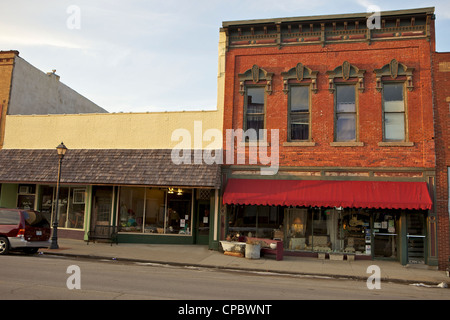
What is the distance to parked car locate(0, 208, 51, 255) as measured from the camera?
13.8m

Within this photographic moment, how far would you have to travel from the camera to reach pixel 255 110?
1766 centimetres

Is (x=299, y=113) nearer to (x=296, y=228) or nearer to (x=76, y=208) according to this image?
(x=296, y=228)

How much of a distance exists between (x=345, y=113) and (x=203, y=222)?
27.6ft

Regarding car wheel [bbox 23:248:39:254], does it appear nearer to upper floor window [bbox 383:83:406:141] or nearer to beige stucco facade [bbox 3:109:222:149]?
beige stucco facade [bbox 3:109:222:149]

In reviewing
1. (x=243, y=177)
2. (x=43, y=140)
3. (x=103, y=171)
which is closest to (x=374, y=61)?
(x=243, y=177)

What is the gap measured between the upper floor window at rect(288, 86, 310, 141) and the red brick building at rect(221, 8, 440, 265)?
4 cm

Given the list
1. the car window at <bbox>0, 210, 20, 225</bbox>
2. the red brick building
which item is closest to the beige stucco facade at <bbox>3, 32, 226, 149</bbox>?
the red brick building

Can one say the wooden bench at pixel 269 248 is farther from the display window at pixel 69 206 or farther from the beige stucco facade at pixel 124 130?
the display window at pixel 69 206

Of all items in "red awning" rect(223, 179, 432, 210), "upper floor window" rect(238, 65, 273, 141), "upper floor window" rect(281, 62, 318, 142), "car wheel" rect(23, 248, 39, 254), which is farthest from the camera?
"upper floor window" rect(238, 65, 273, 141)

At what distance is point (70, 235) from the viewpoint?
19.3 metres

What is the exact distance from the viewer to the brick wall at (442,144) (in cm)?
1506

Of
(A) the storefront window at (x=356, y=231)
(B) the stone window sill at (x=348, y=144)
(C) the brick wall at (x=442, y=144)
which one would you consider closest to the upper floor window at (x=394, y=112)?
(B) the stone window sill at (x=348, y=144)

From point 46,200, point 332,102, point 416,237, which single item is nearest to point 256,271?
point 416,237

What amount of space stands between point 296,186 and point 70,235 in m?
11.5
